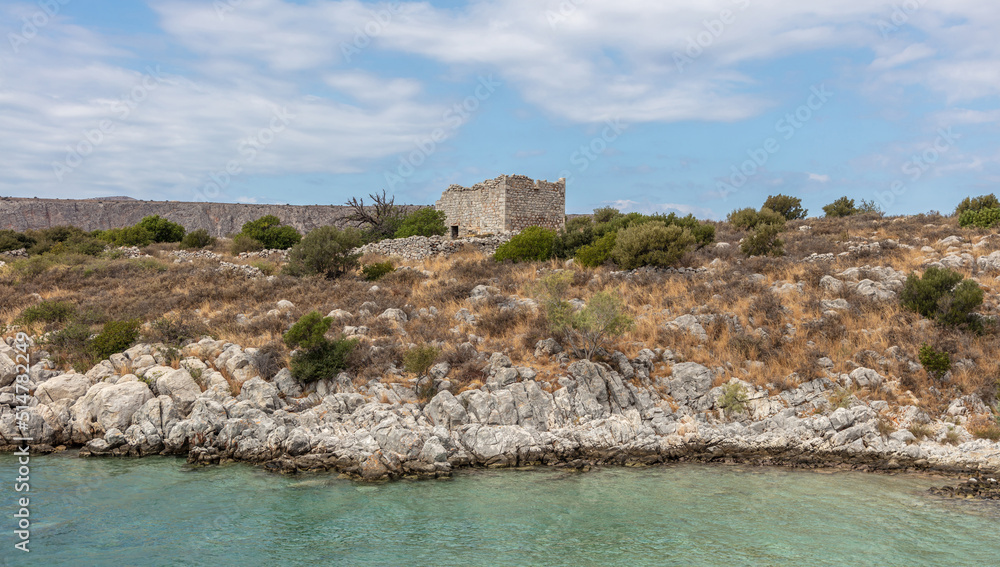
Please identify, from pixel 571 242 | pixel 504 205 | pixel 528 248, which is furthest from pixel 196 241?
pixel 571 242

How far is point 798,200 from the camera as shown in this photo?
42.4 meters

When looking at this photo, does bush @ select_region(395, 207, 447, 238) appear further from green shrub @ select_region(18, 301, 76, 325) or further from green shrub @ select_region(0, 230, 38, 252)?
green shrub @ select_region(0, 230, 38, 252)

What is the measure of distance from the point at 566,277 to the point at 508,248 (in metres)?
11.1

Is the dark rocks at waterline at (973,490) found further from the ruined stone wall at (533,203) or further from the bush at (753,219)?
the ruined stone wall at (533,203)

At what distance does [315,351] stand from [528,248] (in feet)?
46.2

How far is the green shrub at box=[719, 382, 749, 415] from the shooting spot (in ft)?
45.4

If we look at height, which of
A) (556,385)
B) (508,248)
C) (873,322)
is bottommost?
(556,385)

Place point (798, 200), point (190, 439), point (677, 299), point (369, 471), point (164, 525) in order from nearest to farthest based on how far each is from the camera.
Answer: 1. point (164, 525)
2. point (369, 471)
3. point (190, 439)
4. point (677, 299)
5. point (798, 200)

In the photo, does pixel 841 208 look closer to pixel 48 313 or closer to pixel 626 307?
pixel 626 307

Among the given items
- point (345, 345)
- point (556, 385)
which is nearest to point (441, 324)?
point (345, 345)

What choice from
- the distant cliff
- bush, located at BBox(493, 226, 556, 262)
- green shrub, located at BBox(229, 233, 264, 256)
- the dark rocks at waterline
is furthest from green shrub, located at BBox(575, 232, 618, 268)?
the distant cliff

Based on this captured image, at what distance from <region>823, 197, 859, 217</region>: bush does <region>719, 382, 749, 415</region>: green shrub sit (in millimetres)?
32407

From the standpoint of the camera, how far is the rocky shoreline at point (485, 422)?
12312mm

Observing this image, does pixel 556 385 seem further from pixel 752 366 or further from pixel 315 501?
pixel 315 501
